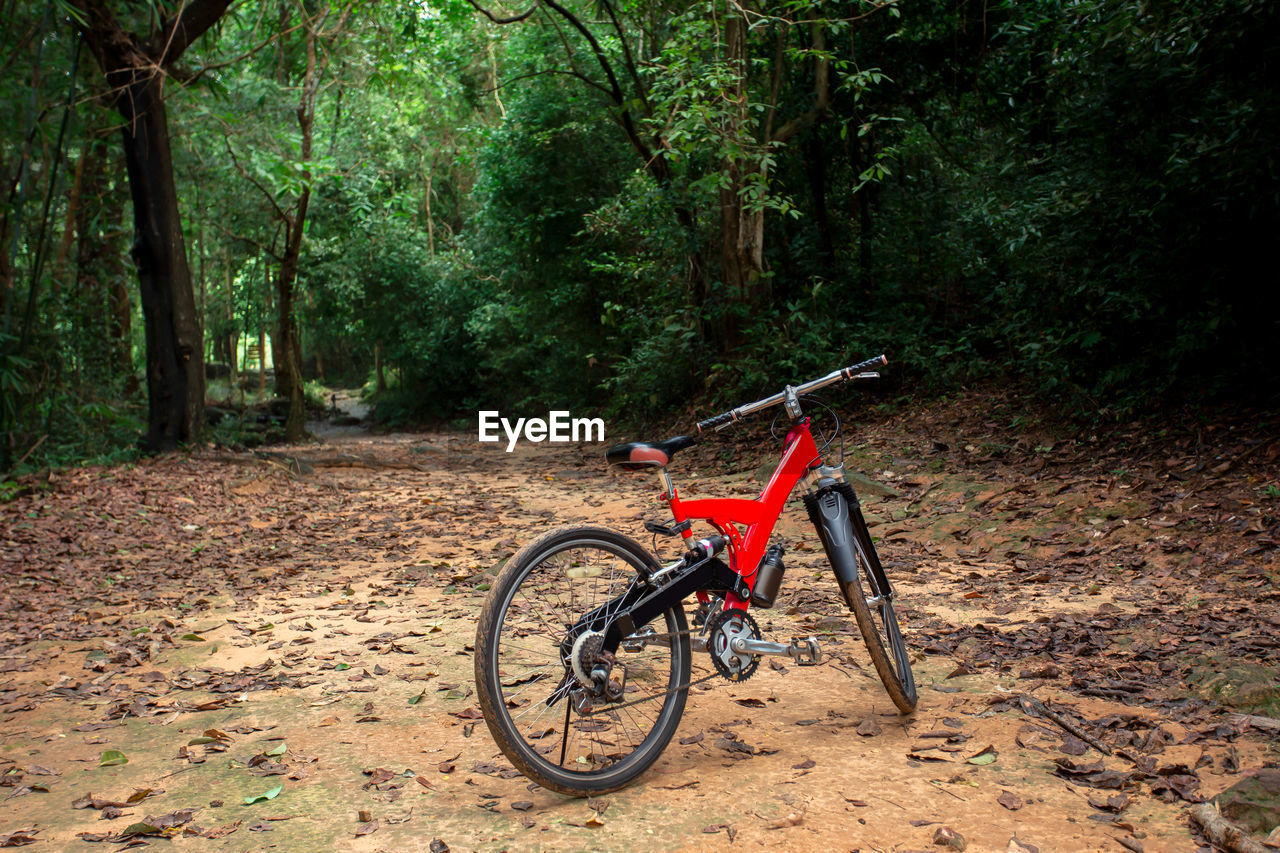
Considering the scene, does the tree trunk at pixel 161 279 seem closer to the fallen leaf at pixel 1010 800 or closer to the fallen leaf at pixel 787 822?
the fallen leaf at pixel 787 822

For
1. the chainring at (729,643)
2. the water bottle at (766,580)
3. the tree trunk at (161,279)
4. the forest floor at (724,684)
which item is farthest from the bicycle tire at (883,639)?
the tree trunk at (161,279)

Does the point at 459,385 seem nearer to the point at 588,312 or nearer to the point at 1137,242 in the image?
the point at 588,312

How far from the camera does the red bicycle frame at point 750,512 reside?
121 inches

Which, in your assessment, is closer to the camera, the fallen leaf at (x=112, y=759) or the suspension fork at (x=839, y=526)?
the fallen leaf at (x=112, y=759)

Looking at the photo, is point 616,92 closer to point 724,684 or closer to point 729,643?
point 724,684

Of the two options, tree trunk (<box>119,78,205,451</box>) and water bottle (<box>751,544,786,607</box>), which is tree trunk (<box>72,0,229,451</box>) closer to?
tree trunk (<box>119,78,205,451</box>)

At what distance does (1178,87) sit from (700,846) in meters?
6.82

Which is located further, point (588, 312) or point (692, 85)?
point (588, 312)

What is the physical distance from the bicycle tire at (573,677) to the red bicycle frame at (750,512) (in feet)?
0.65

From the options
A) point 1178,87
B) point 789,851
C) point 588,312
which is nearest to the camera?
point 789,851

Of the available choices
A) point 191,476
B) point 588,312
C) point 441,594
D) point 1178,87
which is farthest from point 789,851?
point 588,312

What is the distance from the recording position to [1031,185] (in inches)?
338

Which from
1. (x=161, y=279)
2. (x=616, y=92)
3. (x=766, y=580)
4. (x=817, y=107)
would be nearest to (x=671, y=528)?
(x=766, y=580)

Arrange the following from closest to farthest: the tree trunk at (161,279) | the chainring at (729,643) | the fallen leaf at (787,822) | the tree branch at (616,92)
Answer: the fallen leaf at (787,822) → the chainring at (729,643) → the tree trunk at (161,279) → the tree branch at (616,92)
